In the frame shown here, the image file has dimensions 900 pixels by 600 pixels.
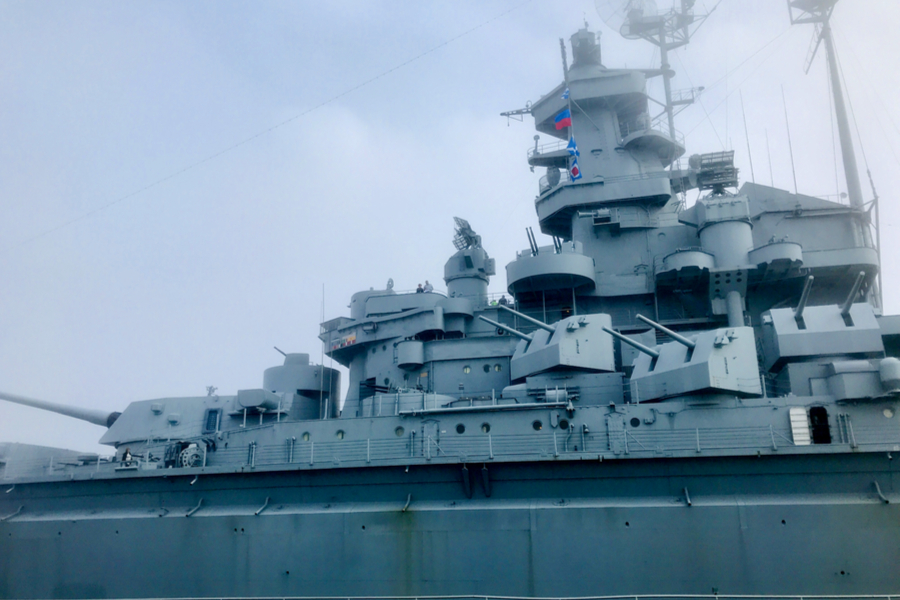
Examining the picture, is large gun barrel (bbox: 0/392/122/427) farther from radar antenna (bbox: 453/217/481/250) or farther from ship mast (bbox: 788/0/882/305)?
ship mast (bbox: 788/0/882/305)

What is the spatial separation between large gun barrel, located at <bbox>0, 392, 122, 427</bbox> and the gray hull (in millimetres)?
4007

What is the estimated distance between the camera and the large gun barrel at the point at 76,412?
19625 mm

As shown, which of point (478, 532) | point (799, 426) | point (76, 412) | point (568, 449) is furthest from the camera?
point (76, 412)

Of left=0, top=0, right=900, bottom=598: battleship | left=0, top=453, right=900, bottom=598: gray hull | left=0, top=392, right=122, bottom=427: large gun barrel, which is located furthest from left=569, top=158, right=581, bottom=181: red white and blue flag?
left=0, top=392, right=122, bottom=427: large gun barrel

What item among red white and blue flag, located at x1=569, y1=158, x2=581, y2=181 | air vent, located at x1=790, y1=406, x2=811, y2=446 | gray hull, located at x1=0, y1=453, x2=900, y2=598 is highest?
red white and blue flag, located at x1=569, y1=158, x2=581, y2=181

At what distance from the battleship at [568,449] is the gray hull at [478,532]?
43mm

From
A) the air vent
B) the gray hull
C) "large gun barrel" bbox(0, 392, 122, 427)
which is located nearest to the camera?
the gray hull

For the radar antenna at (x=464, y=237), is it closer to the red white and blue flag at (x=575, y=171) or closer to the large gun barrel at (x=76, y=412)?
the red white and blue flag at (x=575, y=171)

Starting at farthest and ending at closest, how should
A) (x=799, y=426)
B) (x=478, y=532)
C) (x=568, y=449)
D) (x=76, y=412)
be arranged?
(x=76, y=412)
(x=568, y=449)
(x=478, y=532)
(x=799, y=426)

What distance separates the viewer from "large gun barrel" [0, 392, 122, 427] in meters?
19.6

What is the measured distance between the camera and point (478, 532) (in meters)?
13.4

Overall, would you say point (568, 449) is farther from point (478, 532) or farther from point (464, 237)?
point (464, 237)

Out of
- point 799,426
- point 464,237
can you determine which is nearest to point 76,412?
point 464,237

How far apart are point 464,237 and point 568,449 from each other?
1057 cm
